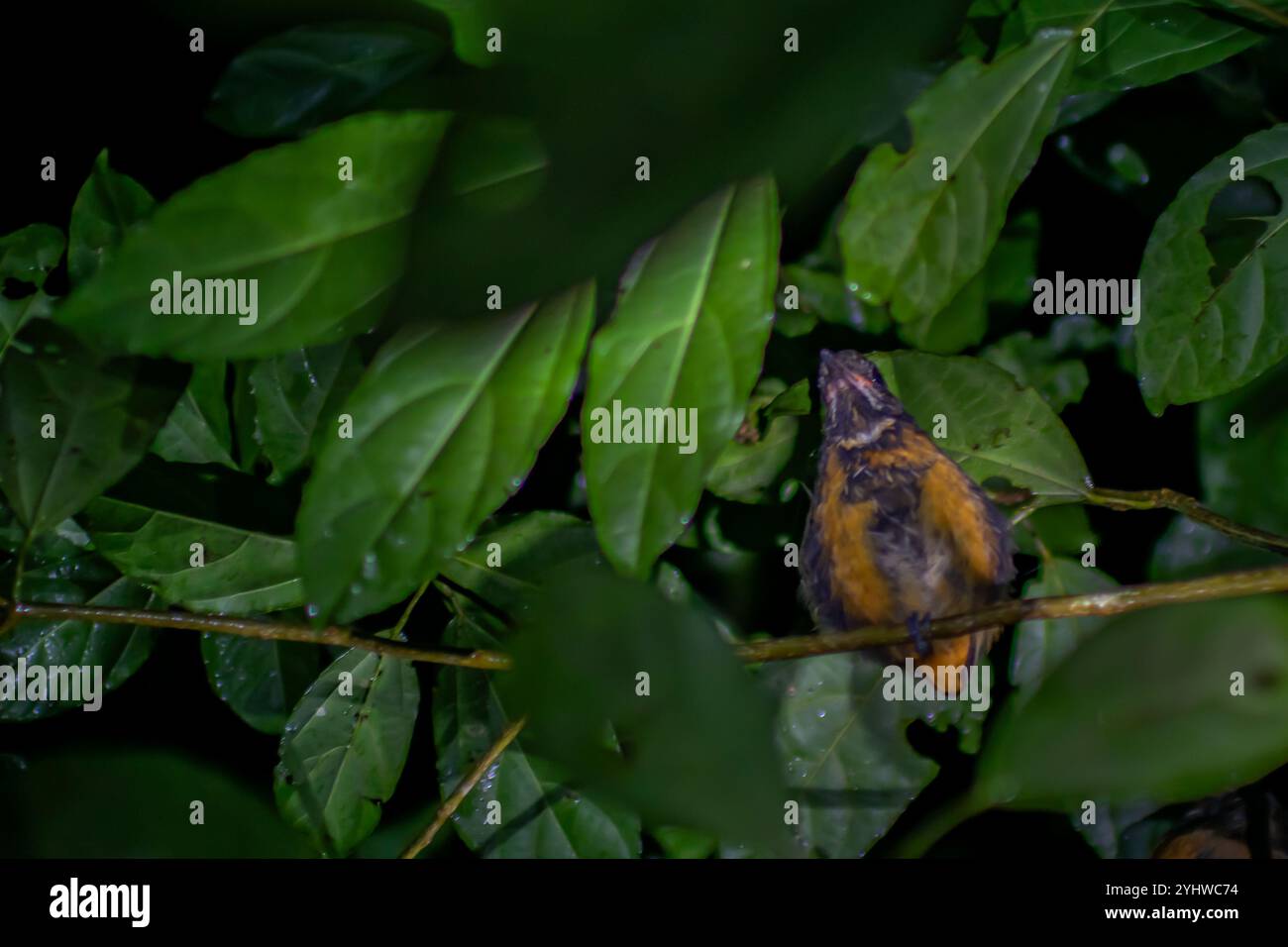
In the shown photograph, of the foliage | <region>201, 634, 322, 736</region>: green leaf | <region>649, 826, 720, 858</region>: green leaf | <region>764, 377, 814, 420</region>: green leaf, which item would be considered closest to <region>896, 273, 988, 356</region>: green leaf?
the foliage

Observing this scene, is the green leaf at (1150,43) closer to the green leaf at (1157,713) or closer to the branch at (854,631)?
the branch at (854,631)

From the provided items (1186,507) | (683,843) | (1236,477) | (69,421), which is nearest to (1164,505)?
(1186,507)

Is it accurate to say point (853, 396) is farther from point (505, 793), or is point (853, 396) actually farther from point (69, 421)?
point (69, 421)

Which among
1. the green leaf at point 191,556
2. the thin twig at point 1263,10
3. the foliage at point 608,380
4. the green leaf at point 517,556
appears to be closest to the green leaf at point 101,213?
the foliage at point 608,380

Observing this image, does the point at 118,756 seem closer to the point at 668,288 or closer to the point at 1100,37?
the point at 668,288

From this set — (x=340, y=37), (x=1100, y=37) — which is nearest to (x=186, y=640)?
(x=340, y=37)
